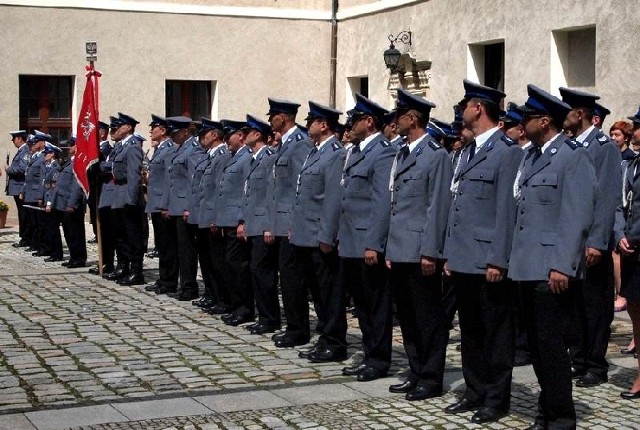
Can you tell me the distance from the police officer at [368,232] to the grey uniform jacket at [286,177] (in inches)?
48.4

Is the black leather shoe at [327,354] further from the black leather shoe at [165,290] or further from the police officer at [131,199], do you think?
the police officer at [131,199]

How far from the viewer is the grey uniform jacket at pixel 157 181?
1301 cm

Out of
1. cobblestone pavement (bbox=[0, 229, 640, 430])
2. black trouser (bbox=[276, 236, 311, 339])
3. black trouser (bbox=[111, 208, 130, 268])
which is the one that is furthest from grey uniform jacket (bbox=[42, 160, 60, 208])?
black trouser (bbox=[276, 236, 311, 339])

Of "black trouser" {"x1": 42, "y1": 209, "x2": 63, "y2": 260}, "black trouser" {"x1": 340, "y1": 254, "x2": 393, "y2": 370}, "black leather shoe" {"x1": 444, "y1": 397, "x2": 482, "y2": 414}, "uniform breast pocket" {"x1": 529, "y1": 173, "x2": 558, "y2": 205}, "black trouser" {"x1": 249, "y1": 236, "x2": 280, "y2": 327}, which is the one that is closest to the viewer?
"uniform breast pocket" {"x1": 529, "y1": 173, "x2": 558, "y2": 205}

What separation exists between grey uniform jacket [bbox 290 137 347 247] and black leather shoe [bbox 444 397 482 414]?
2.07 meters

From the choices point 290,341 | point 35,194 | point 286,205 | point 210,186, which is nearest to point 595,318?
point 290,341

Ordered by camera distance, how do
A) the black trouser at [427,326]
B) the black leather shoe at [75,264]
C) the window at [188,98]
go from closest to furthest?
the black trouser at [427,326]
the black leather shoe at [75,264]
the window at [188,98]

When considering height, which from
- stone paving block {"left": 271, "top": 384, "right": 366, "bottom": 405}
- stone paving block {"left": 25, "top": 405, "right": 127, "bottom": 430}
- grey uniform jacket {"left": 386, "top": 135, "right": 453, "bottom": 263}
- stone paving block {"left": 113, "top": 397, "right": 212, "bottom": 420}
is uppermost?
grey uniform jacket {"left": 386, "top": 135, "right": 453, "bottom": 263}

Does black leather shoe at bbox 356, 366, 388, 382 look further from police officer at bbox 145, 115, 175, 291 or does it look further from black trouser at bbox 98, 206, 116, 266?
black trouser at bbox 98, 206, 116, 266

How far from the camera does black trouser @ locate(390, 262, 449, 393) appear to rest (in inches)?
298

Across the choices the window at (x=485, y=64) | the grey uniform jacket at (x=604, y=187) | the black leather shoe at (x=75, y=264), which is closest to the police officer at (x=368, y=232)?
the grey uniform jacket at (x=604, y=187)

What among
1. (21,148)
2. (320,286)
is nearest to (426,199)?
(320,286)

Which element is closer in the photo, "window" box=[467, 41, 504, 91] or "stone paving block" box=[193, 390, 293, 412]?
"stone paving block" box=[193, 390, 293, 412]

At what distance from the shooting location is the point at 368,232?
8.05 metres
